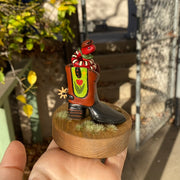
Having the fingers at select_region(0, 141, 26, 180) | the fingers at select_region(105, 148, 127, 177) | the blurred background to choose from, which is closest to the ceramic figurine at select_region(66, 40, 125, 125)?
the fingers at select_region(105, 148, 127, 177)

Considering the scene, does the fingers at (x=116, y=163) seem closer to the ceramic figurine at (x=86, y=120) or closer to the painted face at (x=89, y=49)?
the ceramic figurine at (x=86, y=120)

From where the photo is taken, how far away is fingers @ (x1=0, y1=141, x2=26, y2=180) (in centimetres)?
92

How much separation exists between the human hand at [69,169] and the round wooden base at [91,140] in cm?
5

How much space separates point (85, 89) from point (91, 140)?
30 centimetres

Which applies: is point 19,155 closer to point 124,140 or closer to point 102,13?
point 124,140

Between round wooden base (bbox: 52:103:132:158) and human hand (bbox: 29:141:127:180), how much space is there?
0.15 feet

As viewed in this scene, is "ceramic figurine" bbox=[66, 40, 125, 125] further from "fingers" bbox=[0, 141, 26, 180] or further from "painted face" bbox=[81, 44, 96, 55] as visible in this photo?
"fingers" bbox=[0, 141, 26, 180]

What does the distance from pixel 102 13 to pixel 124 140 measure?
7901mm

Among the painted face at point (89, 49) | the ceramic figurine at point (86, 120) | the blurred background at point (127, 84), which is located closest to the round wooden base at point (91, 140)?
the ceramic figurine at point (86, 120)

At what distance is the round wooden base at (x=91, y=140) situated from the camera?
1098mm

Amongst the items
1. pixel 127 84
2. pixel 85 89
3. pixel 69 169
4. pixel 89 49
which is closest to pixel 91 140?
pixel 69 169

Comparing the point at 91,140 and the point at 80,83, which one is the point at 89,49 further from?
the point at 91,140

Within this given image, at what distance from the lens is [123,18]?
8.45 meters

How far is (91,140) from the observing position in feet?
3.58
